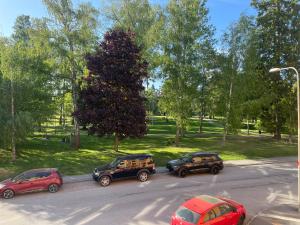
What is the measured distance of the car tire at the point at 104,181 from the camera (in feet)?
68.3

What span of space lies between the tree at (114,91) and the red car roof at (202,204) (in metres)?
14.9

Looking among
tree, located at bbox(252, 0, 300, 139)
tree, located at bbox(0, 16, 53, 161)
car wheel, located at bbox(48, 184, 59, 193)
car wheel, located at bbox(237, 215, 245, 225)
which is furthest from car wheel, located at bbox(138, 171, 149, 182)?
tree, located at bbox(252, 0, 300, 139)

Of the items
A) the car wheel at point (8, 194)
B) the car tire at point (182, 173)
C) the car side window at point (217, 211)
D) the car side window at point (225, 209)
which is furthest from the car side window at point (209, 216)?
the car wheel at point (8, 194)

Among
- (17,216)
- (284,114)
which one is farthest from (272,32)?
(17,216)

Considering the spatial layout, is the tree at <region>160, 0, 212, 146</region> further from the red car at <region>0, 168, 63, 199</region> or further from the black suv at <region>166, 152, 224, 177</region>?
the red car at <region>0, 168, 63, 199</region>

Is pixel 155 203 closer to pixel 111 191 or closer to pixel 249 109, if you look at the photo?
pixel 111 191

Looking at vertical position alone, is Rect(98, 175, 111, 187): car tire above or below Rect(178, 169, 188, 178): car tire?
below

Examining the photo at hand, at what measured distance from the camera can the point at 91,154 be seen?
99.1ft

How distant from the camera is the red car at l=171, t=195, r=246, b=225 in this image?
41.4 ft

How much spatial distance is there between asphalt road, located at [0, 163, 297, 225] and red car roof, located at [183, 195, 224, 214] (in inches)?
76.1

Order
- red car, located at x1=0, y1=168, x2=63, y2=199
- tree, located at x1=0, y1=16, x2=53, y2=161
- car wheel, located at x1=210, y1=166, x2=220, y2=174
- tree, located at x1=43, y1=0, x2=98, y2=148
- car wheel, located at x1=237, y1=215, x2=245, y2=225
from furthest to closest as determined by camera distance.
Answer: tree, located at x1=43, y1=0, x2=98, y2=148
tree, located at x1=0, y1=16, x2=53, y2=161
car wheel, located at x1=210, y1=166, x2=220, y2=174
red car, located at x1=0, y1=168, x2=63, y2=199
car wheel, located at x1=237, y1=215, x2=245, y2=225

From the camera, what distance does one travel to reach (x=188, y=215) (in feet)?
42.2

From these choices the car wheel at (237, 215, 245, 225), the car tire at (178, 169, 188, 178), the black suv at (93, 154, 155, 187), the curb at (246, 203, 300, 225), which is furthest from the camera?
the car tire at (178, 169, 188, 178)

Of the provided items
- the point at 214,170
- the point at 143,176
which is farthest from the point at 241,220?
the point at 214,170
